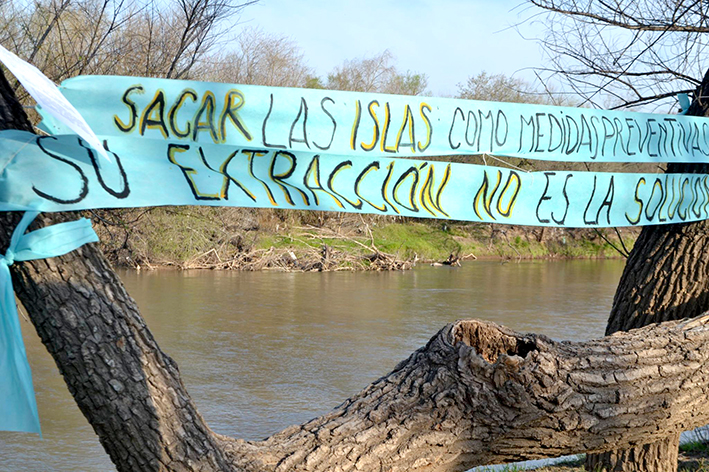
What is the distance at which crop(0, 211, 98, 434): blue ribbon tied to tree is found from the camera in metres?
1.99

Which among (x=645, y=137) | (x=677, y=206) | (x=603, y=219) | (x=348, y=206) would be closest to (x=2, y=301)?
(x=348, y=206)

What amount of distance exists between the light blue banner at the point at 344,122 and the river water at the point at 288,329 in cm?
368

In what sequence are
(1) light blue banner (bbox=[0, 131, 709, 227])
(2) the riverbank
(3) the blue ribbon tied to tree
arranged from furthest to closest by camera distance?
1. (2) the riverbank
2. (1) light blue banner (bbox=[0, 131, 709, 227])
3. (3) the blue ribbon tied to tree

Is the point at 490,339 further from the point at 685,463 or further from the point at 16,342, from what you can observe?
the point at 685,463

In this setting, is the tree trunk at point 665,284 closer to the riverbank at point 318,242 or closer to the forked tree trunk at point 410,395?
the forked tree trunk at point 410,395

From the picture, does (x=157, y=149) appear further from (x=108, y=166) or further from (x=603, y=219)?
(x=603, y=219)

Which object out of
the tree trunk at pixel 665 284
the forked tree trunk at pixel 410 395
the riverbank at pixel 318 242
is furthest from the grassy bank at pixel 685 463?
the riverbank at pixel 318 242

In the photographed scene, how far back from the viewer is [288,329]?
9766mm

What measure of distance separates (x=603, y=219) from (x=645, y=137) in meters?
0.58

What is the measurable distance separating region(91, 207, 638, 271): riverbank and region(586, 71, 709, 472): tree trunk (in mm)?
7623

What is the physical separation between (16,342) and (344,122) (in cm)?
146


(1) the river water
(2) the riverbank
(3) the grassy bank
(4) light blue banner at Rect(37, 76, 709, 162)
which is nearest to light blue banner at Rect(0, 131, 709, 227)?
(4) light blue banner at Rect(37, 76, 709, 162)

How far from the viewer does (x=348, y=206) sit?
2740 mm

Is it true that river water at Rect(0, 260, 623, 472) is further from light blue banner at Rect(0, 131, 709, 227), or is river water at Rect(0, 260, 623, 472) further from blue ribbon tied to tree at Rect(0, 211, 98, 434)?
light blue banner at Rect(0, 131, 709, 227)
